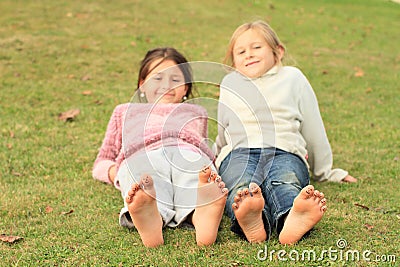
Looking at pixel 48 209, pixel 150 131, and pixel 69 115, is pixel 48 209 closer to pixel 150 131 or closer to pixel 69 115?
pixel 150 131

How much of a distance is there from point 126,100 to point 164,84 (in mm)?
2335

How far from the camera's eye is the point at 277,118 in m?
3.49

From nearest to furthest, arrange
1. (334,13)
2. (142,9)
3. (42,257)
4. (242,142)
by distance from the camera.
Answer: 1. (42,257)
2. (242,142)
3. (142,9)
4. (334,13)

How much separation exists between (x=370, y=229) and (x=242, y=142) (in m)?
1.00

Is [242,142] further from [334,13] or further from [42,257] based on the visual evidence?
[334,13]

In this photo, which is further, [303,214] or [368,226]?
[368,226]

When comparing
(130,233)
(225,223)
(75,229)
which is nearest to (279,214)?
(225,223)

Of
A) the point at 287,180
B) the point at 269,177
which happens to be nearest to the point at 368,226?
the point at 287,180

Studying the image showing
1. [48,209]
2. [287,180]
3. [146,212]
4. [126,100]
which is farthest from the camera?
[126,100]

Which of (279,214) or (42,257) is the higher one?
(279,214)

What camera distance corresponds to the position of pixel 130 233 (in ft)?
9.27

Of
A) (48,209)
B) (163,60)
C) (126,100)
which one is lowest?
(126,100)

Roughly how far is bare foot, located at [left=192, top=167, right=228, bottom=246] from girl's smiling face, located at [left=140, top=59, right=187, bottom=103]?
1.12 metres

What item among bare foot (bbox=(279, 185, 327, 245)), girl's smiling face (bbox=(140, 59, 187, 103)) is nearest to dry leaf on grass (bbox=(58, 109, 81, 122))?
girl's smiling face (bbox=(140, 59, 187, 103))
